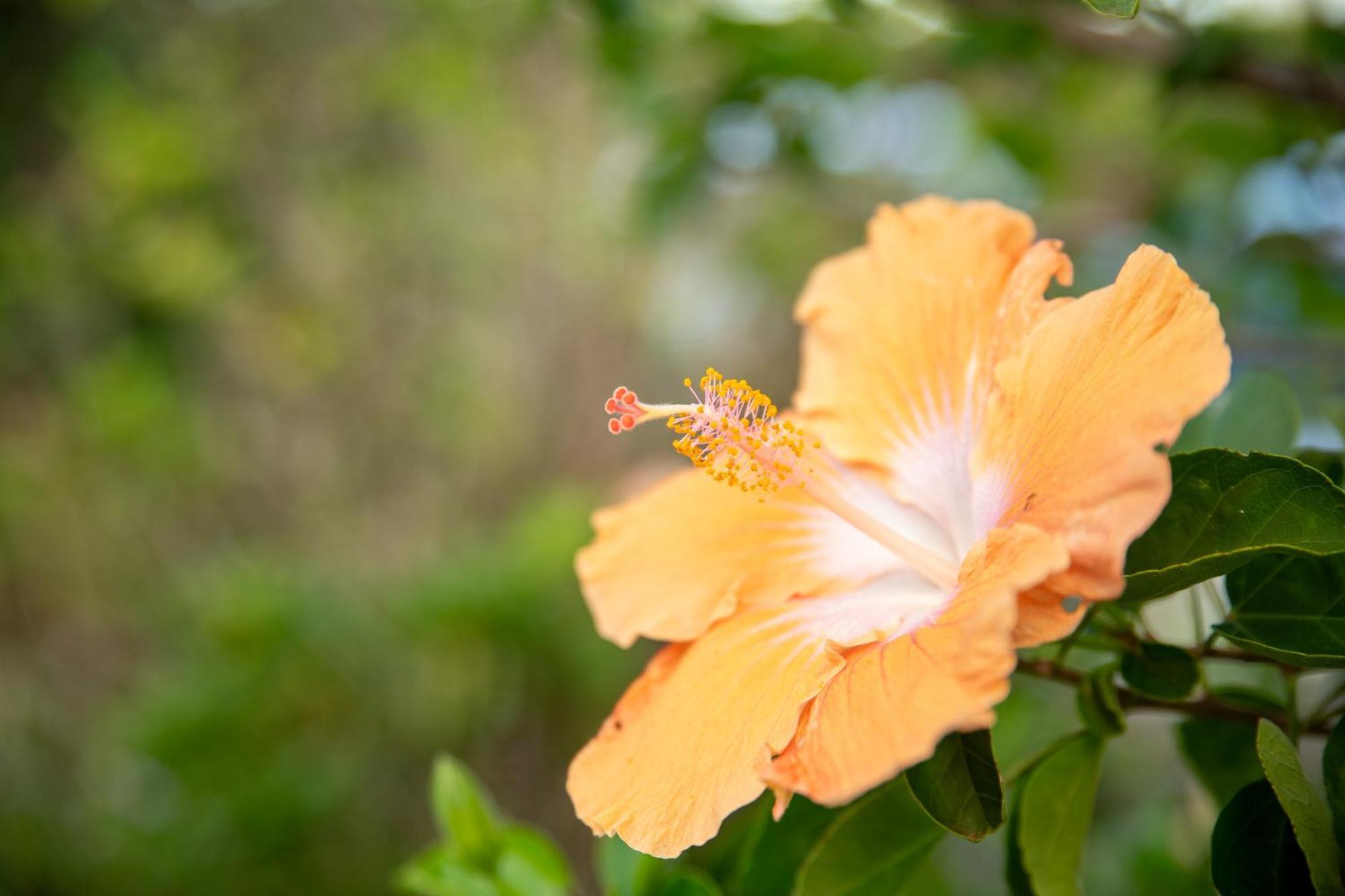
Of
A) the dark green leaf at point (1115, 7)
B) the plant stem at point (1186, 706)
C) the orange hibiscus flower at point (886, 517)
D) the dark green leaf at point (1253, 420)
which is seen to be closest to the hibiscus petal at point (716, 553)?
the orange hibiscus flower at point (886, 517)

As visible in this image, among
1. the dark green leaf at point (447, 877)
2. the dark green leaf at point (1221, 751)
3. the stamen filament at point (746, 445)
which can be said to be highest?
the stamen filament at point (746, 445)

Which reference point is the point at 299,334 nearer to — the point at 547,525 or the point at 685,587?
the point at 547,525

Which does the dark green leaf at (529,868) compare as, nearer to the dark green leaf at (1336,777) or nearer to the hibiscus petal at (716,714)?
the hibiscus petal at (716,714)

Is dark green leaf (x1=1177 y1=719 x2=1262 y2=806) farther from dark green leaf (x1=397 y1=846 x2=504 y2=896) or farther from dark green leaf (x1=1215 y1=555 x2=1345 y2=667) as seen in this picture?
dark green leaf (x1=397 y1=846 x2=504 y2=896)

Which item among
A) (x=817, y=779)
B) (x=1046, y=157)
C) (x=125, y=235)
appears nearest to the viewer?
(x=817, y=779)

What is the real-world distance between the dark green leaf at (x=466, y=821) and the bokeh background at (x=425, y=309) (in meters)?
0.41

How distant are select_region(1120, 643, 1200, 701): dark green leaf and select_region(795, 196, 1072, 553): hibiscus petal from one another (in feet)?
0.39

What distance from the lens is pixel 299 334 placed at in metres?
3.52

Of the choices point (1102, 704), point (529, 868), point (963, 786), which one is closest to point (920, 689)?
point (963, 786)

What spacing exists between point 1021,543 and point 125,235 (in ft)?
11.8

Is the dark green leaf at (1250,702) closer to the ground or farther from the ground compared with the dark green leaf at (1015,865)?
farther from the ground

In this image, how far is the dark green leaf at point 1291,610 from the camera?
1.75ft

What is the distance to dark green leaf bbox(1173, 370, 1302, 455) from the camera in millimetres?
658

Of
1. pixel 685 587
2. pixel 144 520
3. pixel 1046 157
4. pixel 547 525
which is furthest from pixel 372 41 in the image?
pixel 685 587
